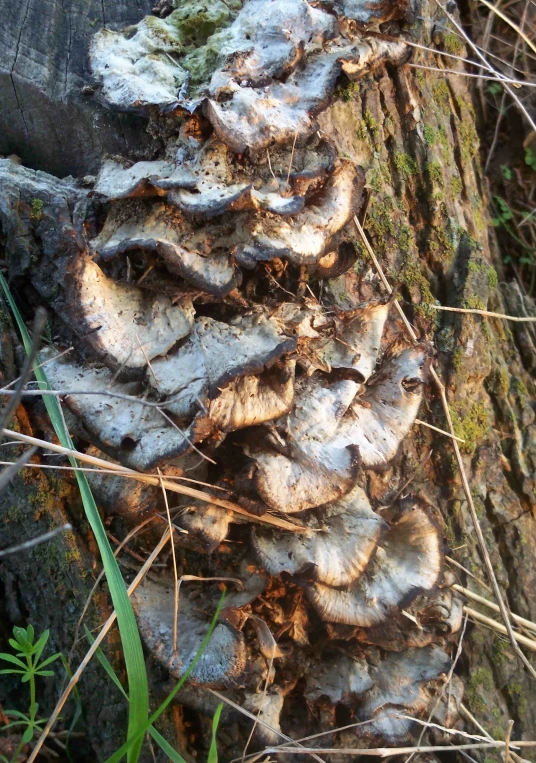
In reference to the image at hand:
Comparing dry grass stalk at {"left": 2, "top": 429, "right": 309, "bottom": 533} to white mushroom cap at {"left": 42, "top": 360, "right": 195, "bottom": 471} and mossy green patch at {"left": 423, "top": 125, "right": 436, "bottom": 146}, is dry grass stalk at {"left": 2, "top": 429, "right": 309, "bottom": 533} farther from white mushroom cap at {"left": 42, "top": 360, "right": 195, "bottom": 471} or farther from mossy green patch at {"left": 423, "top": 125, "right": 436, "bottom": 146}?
mossy green patch at {"left": 423, "top": 125, "right": 436, "bottom": 146}

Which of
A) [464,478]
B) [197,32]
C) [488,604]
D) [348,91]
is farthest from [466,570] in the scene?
[197,32]

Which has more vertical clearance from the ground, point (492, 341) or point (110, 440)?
point (110, 440)

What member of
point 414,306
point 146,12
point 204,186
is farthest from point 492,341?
point 146,12

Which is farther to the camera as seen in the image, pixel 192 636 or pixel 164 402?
pixel 192 636

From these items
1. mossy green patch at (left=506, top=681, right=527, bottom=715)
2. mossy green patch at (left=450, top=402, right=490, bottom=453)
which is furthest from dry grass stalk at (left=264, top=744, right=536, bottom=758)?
mossy green patch at (left=450, top=402, right=490, bottom=453)

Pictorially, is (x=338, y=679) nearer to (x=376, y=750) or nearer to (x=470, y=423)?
(x=376, y=750)

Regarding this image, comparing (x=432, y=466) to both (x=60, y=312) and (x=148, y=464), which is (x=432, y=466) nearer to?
(x=148, y=464)
